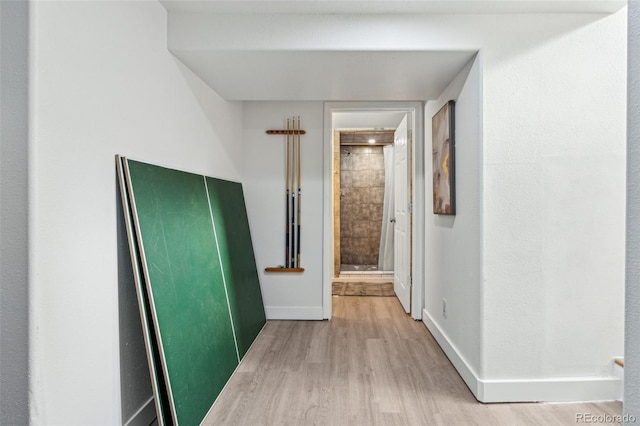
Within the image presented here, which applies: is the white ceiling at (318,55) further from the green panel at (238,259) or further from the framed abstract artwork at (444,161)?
the green panel at (238,259)

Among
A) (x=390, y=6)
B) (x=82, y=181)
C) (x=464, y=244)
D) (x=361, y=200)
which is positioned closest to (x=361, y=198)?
(x=361, y=200)

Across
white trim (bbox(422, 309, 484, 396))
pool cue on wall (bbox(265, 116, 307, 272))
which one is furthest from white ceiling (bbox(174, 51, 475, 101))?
white trim (bbox(422, 309, 484, 396))

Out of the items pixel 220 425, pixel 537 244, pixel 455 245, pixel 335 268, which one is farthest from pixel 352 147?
pixel 220 425

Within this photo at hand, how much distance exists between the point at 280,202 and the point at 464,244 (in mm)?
1771

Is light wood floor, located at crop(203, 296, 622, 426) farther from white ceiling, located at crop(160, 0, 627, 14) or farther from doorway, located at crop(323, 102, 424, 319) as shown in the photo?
white ceiling, located at crop(160, 0, 627, 14)

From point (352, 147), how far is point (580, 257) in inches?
180

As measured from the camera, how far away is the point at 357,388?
2.07 metres

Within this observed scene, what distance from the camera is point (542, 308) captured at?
193cm

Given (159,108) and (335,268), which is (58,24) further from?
(335,268)

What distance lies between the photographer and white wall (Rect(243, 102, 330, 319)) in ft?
11.0

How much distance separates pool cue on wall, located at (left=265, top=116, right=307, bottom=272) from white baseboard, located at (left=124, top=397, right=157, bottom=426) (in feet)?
5.58

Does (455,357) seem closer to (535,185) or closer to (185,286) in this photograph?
(535,185)

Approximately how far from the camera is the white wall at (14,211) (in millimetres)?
1046

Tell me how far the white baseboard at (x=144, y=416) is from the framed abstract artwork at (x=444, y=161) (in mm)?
2102
